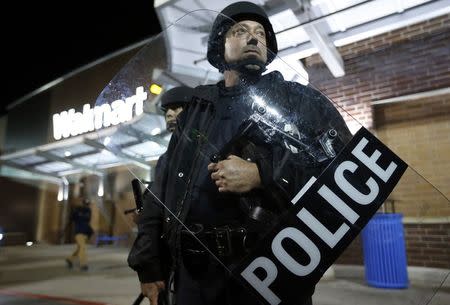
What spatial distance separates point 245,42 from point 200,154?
39cm

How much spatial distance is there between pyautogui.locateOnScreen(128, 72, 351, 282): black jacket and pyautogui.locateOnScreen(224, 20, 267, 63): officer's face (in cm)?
10

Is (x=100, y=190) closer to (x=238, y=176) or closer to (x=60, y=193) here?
(x=238, y=176)

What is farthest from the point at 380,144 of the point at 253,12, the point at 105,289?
the point at 105,289

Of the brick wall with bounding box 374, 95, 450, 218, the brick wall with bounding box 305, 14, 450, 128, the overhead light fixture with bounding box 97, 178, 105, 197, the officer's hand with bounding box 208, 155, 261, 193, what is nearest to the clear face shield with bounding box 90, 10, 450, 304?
the officer's hand with bounding box 208, 155, 261, 193

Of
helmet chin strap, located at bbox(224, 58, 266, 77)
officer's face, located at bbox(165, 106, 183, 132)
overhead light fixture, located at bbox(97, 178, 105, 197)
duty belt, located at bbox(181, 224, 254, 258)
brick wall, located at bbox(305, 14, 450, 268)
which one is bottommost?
duty belt, located at bbox(181, 224, 254, 258)

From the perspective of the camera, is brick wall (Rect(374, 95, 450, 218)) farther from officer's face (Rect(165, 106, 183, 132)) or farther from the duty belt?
the duty belt

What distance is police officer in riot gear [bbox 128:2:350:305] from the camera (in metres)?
0.84

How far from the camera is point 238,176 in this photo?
857 mm

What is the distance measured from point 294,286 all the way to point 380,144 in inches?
15.6

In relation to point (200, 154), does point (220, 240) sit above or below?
below

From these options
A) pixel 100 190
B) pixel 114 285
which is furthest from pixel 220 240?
pixel 114 285

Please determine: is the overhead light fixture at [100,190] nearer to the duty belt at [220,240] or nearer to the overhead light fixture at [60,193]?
the duty belt at [220,240]

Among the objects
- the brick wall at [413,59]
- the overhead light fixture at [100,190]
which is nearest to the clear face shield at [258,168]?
the overhead light fixture at [100,190]

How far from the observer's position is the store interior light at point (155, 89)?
1220 mm
